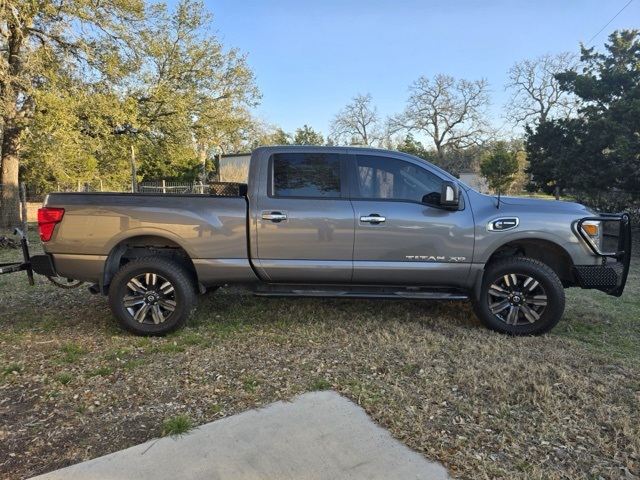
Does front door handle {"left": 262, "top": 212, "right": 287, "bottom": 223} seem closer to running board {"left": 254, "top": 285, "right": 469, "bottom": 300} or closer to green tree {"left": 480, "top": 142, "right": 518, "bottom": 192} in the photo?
running board {"left": 254, "top": 285, "right": 469, "bottom": 300}

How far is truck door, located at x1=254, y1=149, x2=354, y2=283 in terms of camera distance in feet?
14.4

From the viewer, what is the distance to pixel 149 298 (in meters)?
4.41

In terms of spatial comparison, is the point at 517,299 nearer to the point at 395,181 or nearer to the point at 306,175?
the point at 395,181

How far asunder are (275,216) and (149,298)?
1.54 meters

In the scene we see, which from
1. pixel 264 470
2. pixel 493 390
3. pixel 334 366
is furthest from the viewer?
pixel 334 366

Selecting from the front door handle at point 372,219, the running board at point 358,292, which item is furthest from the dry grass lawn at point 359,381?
the front door handle at point 372,219

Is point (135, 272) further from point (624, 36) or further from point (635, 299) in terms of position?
point (624, 36)

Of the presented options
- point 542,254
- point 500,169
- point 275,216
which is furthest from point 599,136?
point 500,169

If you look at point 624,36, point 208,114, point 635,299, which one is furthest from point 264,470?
point 624,36

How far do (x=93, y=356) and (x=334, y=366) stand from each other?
2198mm

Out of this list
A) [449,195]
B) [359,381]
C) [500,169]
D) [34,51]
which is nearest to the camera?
[359,381]

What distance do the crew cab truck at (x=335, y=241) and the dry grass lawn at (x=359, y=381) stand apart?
0.43 metres

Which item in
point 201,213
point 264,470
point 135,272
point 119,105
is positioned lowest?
A: point 264,470

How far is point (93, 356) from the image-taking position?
3932 mm
